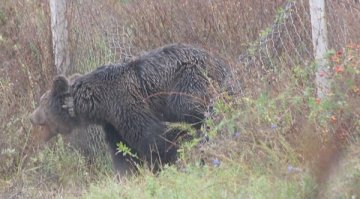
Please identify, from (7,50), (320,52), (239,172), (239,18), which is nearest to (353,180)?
(239,172)

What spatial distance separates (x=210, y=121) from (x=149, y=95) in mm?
1833

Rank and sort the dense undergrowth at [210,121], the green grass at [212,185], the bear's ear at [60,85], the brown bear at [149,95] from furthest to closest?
the bear's ear at [60,85] < the brown bear at [149,95] < the dense undergrowth at [210,121] < the green grass at [212,185]

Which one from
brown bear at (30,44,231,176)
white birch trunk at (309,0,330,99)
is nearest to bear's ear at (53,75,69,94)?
brown bear at (30,44,231,176)

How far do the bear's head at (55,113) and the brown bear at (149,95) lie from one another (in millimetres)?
36

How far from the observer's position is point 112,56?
1312cm

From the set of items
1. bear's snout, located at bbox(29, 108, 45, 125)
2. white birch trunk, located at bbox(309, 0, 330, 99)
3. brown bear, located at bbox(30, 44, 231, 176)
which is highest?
white birch trunk, located at bbox(309, 0, 330, 99)

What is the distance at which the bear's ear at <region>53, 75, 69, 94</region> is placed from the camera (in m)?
11.5

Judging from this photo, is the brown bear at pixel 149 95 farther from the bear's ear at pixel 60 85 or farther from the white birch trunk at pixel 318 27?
the white birch trunk at pixel 318 27

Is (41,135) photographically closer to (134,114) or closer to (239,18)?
(134,114)

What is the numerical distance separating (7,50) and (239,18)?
304cm

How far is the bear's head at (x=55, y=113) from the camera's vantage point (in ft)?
38.7

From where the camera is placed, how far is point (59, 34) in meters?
12.8

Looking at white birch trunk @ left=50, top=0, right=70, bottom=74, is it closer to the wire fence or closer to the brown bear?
the wire fence

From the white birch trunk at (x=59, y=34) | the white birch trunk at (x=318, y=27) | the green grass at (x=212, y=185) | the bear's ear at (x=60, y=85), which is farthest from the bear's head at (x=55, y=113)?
the white birch trunk at (x=318, y=27)
